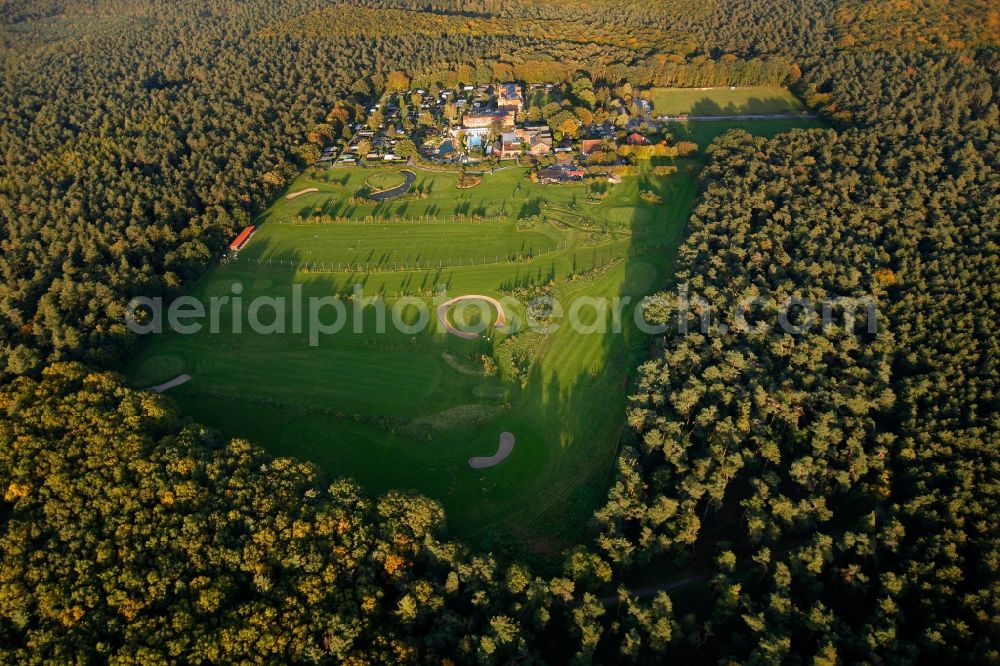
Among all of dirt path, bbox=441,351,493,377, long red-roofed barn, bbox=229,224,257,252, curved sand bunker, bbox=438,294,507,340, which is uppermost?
long red-roofed barn, bbox=229,224,257,252

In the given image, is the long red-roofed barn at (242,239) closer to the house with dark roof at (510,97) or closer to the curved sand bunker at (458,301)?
the curved sand bunker at (458,301)

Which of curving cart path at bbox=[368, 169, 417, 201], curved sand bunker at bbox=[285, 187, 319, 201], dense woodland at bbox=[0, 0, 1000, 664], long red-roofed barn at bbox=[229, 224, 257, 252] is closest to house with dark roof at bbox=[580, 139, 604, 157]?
dense woodland at bbox=[0, 0, 1000, 664]

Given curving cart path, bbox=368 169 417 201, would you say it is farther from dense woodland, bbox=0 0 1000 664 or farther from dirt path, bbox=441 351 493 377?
dirt path, bbox=441 351 493 377

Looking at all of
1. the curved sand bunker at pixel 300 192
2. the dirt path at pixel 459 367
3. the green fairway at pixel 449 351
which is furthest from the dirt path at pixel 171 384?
the curved sand bunker at pixel 300 192

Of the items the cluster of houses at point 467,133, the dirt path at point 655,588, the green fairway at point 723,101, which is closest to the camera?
the dirt path at point 655,588

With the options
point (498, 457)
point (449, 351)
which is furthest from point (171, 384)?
point (498, 457)

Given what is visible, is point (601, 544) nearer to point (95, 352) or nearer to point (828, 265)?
point (828, 265)

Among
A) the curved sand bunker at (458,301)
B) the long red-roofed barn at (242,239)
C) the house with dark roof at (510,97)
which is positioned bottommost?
the curved sand bunker at (458,301)
